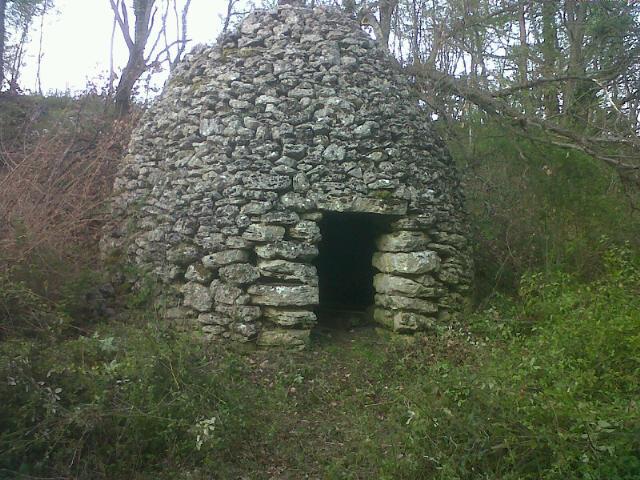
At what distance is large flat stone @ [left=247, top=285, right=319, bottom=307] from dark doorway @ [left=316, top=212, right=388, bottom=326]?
1647 mm

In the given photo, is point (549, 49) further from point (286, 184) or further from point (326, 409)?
point (326, 409)

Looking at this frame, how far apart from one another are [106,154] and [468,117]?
4.60 metres

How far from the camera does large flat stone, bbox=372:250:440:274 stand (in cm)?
596

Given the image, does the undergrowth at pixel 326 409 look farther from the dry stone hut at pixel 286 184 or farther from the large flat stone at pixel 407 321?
the dry stone hut at pixel 286 184

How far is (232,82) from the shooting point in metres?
6.09

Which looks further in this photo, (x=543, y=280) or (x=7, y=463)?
(x=543, y=280)

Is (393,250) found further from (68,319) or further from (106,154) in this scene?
(106,154)

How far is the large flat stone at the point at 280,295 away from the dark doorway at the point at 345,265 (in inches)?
64.8

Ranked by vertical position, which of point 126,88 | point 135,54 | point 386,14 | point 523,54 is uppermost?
point 386,14

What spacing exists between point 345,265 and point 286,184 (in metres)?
2.43

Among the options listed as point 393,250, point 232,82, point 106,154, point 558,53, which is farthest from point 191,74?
point 558,53

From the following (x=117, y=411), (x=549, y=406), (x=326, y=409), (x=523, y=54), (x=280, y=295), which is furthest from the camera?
(x=523, y=54)

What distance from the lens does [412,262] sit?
5961mm

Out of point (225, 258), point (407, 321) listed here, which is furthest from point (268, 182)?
point (407, 321)
